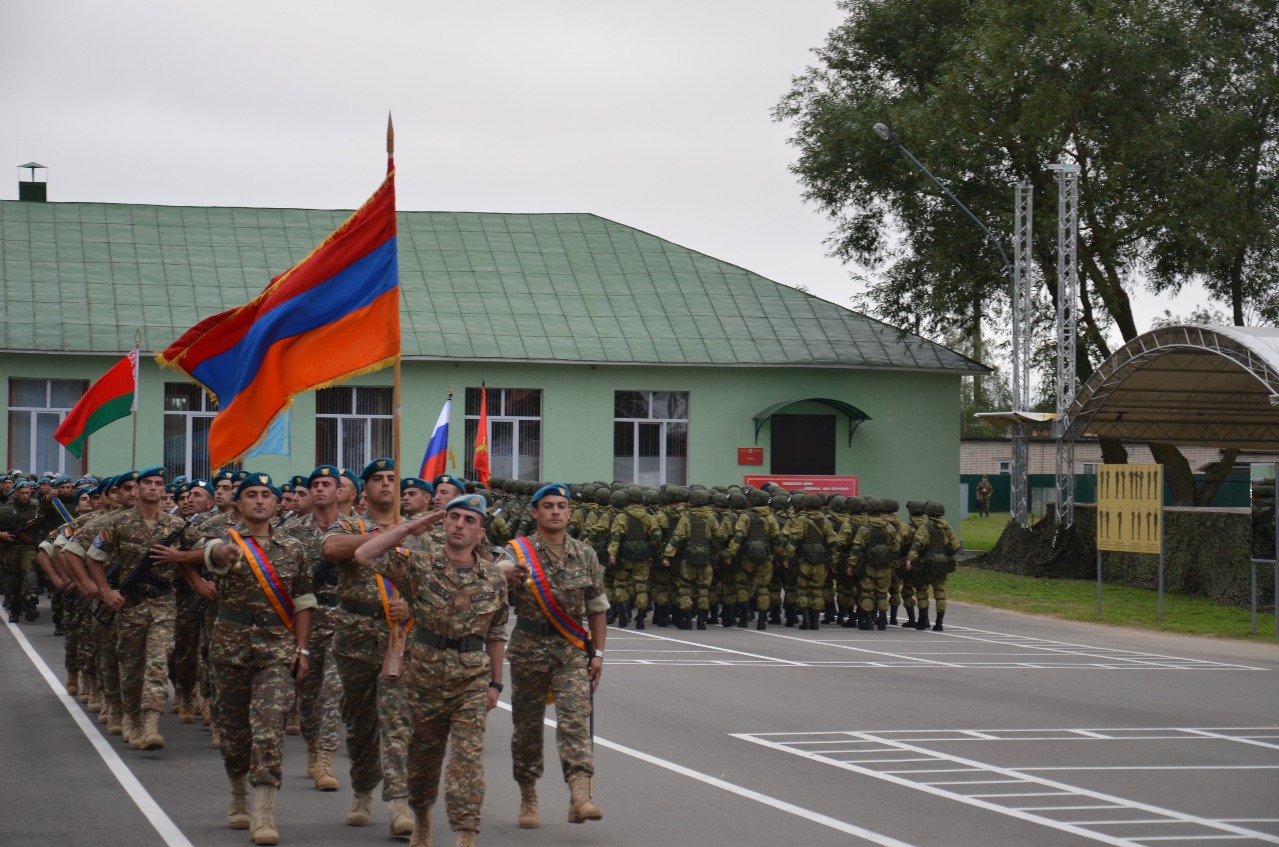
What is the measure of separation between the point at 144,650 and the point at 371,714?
127 inches

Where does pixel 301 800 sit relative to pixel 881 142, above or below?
below

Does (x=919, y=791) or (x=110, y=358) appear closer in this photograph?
(x=919, y=791)

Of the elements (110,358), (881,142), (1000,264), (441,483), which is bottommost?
(441,483)

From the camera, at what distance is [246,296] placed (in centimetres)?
3791

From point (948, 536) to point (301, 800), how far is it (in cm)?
1396

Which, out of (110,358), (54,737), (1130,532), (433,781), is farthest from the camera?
(110,358)

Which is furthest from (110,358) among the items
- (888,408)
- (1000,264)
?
(1000,264)

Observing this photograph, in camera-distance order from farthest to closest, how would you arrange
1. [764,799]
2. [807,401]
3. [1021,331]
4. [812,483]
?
1. [807,401]
2. [1021,331]
3. [812,483]
4. [764,799]

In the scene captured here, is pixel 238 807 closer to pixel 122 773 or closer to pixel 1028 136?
pixel 122 773

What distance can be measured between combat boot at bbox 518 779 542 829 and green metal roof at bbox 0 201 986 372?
26.9 m

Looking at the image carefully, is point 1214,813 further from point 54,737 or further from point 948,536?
point 948,536

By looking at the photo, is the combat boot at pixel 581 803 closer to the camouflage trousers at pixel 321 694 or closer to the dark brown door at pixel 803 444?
the camouflage trousers at pixel 321 694

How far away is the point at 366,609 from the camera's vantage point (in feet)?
31.5

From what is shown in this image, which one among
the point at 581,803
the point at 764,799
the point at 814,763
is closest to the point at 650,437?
the point at 814,763
